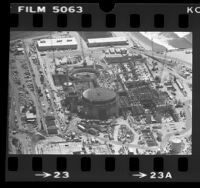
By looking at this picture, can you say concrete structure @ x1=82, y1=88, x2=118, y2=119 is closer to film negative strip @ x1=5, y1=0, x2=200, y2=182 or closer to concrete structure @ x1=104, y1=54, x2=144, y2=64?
film negative strip @ x1=5, y1=0, x2=200, y2=182

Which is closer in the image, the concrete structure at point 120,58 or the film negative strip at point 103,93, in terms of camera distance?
the film negative strip at point 103,93

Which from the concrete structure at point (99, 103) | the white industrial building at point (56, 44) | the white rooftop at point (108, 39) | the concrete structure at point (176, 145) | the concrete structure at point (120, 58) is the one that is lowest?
the concrete structure at point (176, 145)

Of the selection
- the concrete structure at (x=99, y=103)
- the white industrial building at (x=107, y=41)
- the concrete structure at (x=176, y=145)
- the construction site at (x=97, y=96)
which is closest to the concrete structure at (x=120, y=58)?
the construction site at (x=97, y=96)

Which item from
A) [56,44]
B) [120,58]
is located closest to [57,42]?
[56,44]

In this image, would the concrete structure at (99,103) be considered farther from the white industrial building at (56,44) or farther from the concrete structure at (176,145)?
the concrete structure at (176,145)

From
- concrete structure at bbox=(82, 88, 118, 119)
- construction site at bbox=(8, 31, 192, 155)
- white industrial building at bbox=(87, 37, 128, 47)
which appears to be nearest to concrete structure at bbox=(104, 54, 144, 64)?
construction site at bbox=(8, 31, 192, 155)

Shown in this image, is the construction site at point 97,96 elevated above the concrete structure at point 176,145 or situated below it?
above
